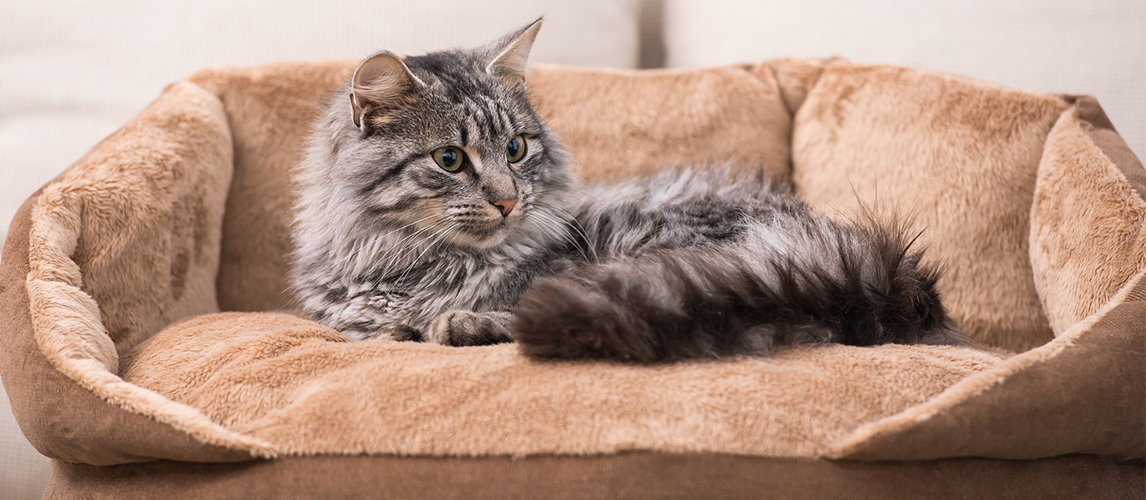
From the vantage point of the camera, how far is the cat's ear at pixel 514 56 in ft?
4.76

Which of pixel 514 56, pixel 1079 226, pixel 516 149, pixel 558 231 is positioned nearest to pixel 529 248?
pixel 558 231

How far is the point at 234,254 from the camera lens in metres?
1.85

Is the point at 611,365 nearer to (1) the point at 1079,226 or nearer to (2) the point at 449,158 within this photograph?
(2) the point at 449,158

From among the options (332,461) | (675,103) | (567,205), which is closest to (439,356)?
(332,461)

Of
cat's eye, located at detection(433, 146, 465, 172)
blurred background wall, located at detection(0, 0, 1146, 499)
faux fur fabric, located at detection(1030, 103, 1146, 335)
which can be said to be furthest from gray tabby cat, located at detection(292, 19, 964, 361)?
blurred background wall, located at detection(0, 0, 1146, 499)

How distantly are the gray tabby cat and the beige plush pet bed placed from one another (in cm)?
7

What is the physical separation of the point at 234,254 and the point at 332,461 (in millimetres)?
1095

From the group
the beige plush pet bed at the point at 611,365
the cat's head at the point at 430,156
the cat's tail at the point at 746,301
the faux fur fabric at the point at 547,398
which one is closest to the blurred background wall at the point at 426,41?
the beige plush pet bed at the point at 611,365

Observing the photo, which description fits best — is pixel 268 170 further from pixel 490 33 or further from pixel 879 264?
pixel 879 264

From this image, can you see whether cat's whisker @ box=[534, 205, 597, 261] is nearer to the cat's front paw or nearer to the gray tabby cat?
the gray tabby cat

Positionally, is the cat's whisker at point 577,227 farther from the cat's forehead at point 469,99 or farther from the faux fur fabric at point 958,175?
the faux fur fabric at point 958,175

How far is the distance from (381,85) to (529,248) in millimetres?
418

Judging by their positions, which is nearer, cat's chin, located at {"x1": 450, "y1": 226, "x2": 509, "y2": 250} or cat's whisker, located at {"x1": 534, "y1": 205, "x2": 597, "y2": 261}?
cat's chin, located at {"x1": 450, "y1": 226, "x2": 509, "y2": 250}

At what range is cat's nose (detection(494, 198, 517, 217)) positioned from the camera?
4.24ft
